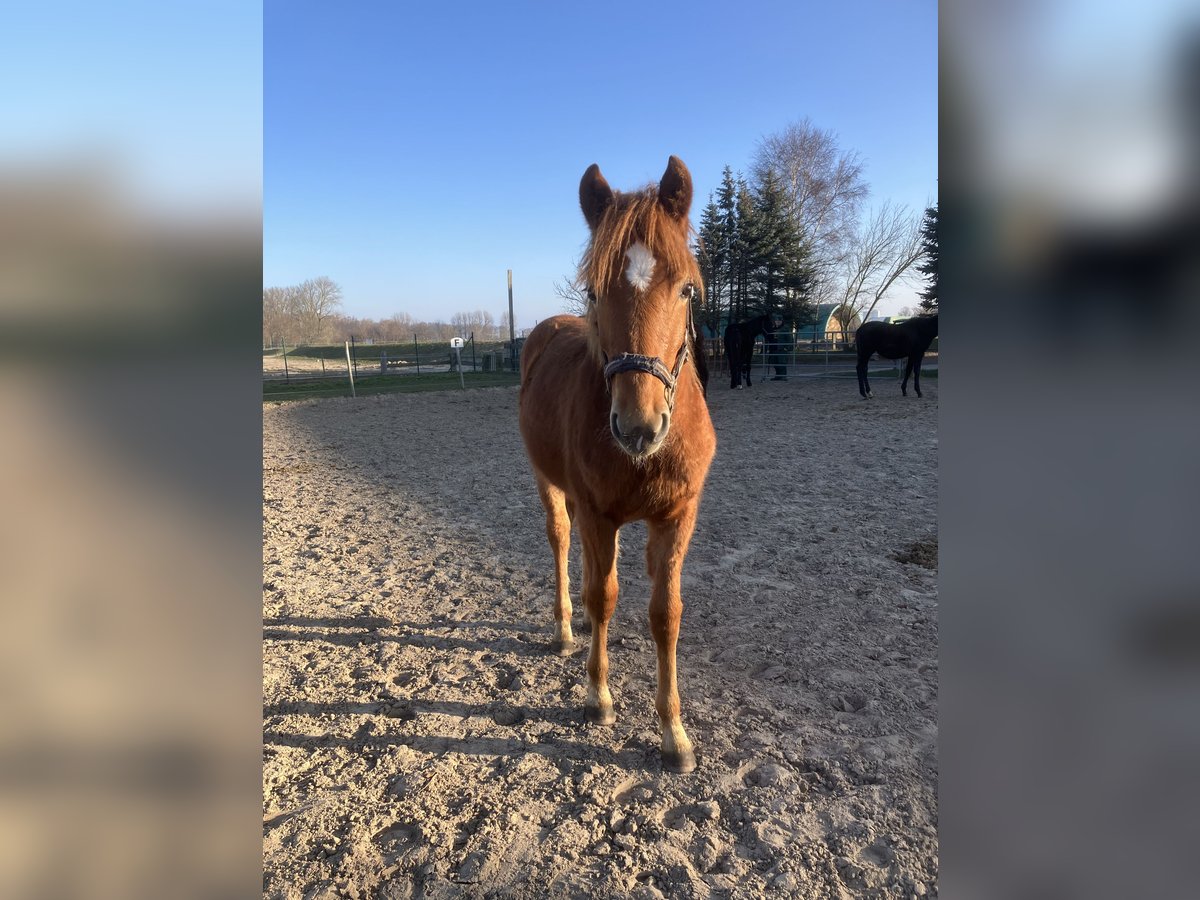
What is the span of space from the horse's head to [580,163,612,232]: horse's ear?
2 cm

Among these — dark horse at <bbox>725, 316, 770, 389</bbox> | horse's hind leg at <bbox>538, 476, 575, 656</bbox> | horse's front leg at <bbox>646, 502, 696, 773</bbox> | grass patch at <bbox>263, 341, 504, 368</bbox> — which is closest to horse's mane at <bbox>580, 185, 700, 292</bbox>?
horse's front leg at <bbox>646, 502, 696, 773</bbox>

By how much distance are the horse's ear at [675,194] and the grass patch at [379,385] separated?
16674mm

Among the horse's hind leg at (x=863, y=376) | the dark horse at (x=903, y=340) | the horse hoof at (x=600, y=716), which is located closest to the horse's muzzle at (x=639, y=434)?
the horse hoof at (x=600, y=716)

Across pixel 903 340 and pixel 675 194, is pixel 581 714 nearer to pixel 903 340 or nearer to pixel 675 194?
pixel 675 194

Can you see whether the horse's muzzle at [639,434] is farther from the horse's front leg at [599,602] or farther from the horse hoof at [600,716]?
the horse hoof at [600,716]

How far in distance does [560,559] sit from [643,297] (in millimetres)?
1958

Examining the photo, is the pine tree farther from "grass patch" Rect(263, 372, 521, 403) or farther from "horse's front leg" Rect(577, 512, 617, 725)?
"horse's front leg" Rect(577, 512, 617, 725)

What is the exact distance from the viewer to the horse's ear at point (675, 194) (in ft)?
7.56

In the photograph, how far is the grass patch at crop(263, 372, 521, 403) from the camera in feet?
61.4
